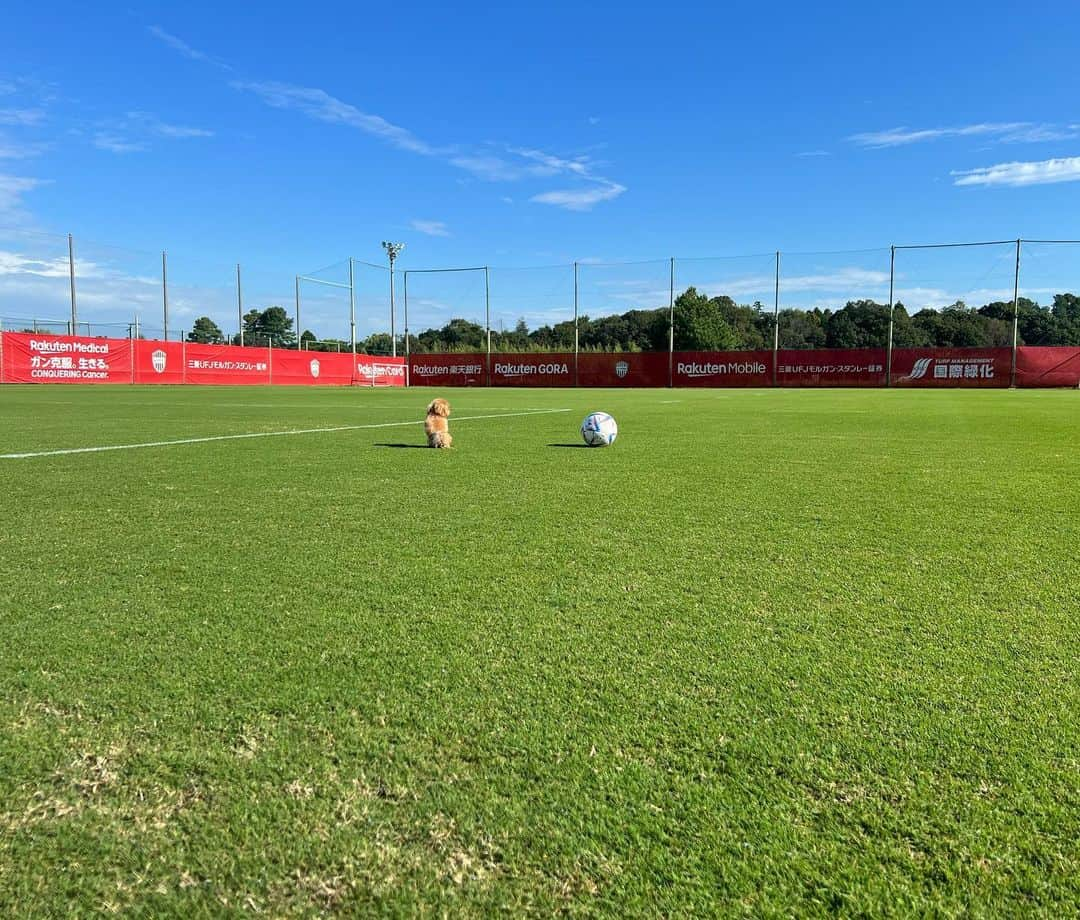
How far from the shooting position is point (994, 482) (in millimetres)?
5344

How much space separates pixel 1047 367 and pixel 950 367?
13.8ft

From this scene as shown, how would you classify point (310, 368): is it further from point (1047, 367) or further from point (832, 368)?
point (1047, 367)

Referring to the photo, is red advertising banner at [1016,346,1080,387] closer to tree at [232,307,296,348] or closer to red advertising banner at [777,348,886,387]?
red advertising banner at [777,348,886,387]

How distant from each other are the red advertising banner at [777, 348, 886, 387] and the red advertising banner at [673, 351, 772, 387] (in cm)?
197

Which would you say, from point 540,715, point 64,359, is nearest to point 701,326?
point 64,359

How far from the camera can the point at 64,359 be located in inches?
1313

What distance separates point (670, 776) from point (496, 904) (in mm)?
462

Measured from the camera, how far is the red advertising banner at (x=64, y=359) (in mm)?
32094

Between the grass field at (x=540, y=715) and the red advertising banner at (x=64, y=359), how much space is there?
3498 cm

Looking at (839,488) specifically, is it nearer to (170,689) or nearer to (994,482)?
(994,482)

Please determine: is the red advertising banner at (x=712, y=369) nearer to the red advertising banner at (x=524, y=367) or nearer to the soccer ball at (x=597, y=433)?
the red advertising banner at (x=524, y=367)

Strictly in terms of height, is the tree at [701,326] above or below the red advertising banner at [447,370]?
above

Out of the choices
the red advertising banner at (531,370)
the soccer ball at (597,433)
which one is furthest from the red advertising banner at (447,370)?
the soccer ball at (597,433)

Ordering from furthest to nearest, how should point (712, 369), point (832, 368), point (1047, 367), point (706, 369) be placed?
point (712, 369) → point (706, 369) → point (832, 368) → point (1047, 367)
